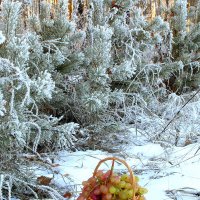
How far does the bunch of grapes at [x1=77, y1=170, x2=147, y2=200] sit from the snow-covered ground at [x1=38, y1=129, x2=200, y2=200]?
478 millimetres

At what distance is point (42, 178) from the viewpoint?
Result: 1.52 meters

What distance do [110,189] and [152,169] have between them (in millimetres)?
869

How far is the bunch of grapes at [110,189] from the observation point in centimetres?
93

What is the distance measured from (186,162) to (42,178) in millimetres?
674

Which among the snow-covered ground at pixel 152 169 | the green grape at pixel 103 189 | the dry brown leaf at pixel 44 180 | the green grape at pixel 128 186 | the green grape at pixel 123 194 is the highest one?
the green grape at pixel 128 186

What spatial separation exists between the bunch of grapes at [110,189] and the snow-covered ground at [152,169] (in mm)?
478

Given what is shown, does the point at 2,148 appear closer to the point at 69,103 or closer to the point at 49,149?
the point at 49,149

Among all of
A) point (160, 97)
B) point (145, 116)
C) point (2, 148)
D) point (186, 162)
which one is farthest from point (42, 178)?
point (160, 97)

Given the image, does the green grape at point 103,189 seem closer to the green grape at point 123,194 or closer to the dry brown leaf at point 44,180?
the green grape at point 123,194

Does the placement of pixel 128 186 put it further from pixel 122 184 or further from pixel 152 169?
pixel 152 169

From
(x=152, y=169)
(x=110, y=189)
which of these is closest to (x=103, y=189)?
(x=110, y=189)

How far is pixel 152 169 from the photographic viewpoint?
5.79ft

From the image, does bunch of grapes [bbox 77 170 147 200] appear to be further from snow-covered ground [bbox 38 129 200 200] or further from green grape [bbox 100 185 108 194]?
snow-covered ground [bbox 38 129 200 200]

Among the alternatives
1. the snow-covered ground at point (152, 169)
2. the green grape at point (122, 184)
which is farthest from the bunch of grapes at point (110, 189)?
the snow-covered ground at point (152, 169)
